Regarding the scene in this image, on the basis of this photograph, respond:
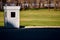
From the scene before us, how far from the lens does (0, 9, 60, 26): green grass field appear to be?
22.5ft

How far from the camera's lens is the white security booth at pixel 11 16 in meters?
7.14

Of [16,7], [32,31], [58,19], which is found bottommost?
[32,31]

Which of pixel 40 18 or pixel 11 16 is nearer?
pixel 40 18

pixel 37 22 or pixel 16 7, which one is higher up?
pixel 16 7

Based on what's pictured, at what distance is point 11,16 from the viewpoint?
732 centimetres

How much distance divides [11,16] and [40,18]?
A: 1205 mm

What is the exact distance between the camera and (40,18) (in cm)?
691

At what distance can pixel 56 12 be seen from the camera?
276 inches

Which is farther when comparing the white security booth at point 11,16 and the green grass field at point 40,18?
the white security booth at point 11,16

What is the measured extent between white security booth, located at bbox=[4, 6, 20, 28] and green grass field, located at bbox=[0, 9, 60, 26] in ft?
0.64

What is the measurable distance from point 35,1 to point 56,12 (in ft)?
2.96

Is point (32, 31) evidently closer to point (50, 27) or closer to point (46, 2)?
point (50, 27)

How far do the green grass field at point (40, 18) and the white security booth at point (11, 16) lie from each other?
195 mm

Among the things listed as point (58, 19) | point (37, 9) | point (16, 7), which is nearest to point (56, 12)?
point (58, 19)
